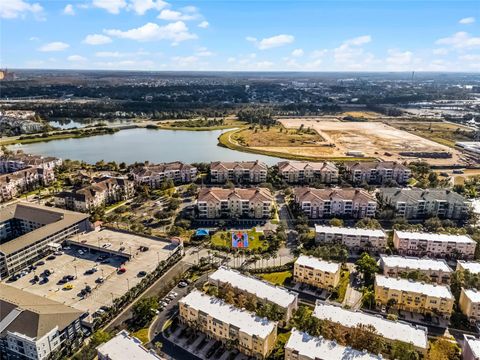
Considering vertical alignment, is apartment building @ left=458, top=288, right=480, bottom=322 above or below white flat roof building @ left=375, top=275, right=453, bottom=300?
→ below

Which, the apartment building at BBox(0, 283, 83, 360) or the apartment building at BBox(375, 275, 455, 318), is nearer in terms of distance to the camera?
the apartment building at BBox(0, 283, 83, 360)

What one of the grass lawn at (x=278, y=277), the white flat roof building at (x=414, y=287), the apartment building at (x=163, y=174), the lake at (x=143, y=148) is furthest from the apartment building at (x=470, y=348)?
the lake at (x=143, y=148)

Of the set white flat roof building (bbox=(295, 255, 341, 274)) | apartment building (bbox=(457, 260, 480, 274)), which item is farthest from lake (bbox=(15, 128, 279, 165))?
apartment building (bbox=(457, 260, 480, 274))

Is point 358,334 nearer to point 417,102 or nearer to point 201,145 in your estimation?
point 201,145

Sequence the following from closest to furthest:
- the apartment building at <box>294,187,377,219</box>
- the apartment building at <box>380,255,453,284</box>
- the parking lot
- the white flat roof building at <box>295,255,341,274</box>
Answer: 1. the parking lot
2. the white flat roof building at <box>295,255,341,274</box>
3. the apartment building at <box>380,255,453,284</box>
4. the apartment building at <box>294,187,377,219</box>

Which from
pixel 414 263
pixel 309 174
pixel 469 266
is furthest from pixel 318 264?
pixel 309 174

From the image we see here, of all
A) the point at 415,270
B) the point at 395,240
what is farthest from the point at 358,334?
the point at 395,240

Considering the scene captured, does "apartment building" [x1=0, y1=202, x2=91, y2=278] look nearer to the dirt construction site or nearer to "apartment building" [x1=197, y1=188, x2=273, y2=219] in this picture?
"apartment building" [x1=197, y1=188, x2=273, y2=219]

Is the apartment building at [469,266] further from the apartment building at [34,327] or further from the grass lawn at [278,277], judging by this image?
the apartment building at [34,327]

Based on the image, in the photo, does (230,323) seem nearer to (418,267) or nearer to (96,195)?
(418,267)
